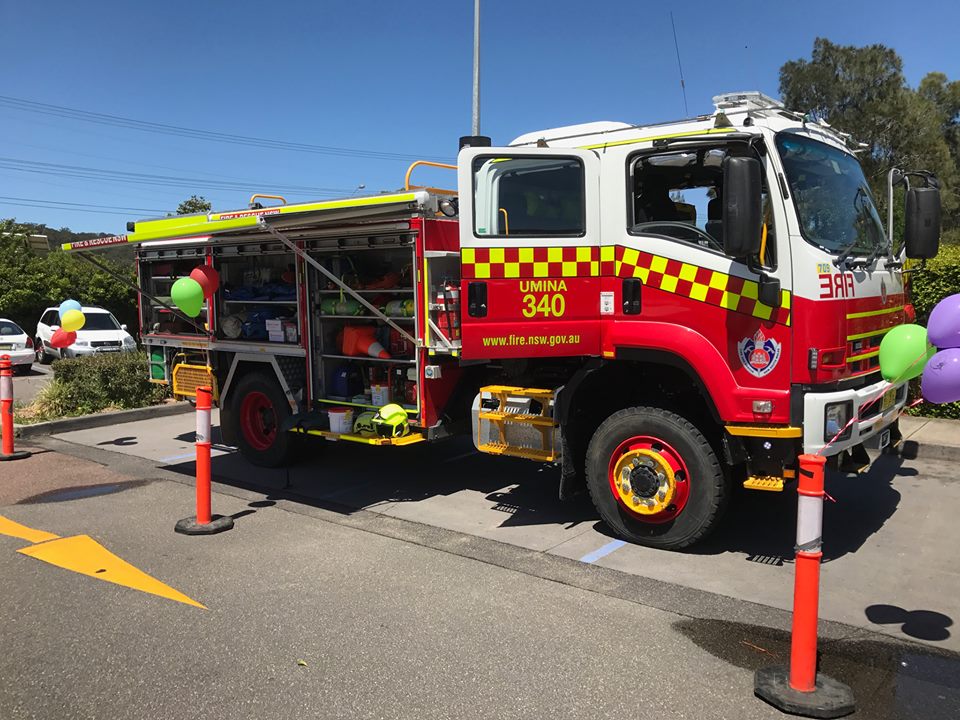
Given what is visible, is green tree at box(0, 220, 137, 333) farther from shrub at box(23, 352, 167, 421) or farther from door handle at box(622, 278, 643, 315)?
door handle at box(622, 278, 643, 315)

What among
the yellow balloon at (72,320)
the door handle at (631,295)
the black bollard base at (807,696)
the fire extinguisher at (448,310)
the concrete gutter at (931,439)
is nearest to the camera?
the black bollard base at (807,696)

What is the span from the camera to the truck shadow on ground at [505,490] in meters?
5.73

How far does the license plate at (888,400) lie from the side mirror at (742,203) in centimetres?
184

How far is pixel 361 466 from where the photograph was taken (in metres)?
8.19

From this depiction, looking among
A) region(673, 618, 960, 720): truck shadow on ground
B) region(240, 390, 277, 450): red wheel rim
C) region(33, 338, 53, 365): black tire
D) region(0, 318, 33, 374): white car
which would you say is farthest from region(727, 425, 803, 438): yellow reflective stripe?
region(33, 338, 53, 365): black tire

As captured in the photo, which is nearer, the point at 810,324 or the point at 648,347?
the point at 810,324

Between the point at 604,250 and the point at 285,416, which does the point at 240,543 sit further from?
the point at 604,250

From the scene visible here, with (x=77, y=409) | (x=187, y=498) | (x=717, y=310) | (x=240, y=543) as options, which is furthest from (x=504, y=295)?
(x=77, y=409)

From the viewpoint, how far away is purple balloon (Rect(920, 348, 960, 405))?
3535 mm

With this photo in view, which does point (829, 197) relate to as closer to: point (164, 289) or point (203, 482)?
point (203, 482)

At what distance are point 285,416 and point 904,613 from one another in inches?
220

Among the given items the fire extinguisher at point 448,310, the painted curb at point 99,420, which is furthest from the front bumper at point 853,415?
the painted curb at point 99,420

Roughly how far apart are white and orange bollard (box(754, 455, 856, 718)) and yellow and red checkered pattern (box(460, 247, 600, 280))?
99.3 inches

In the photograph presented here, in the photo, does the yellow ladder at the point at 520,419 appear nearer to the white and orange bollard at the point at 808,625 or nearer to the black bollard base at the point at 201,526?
the black bollard base at the point at 201,526
